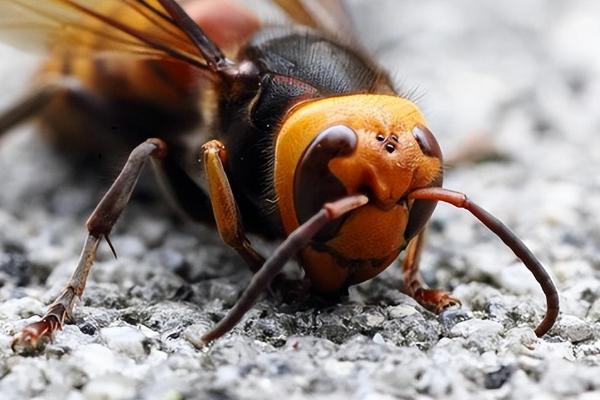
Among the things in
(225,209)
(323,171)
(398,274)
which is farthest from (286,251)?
(398,274)

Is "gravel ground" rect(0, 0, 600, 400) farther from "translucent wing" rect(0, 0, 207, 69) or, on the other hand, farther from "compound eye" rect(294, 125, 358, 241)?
"translucent wing" rect(0, 0, 207, 69)

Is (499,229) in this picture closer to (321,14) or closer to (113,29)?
(113,29)

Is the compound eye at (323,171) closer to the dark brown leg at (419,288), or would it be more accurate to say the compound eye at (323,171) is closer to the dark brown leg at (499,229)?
the dark brown leg at (499,229)

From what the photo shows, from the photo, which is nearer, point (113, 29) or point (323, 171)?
point (323, 171)

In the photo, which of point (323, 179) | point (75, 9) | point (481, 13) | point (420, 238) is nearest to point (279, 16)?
point (75, 9)

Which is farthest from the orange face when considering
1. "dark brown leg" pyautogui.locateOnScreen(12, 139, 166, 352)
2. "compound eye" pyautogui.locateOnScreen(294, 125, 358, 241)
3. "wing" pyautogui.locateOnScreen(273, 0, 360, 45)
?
"wing" pyautogui.locateOnScreen(273, 0, 360, 45)

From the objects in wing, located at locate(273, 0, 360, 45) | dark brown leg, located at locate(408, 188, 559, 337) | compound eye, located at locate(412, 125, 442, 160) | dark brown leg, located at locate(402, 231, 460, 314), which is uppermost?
wing, located at locate(273, 0, 360, 45)

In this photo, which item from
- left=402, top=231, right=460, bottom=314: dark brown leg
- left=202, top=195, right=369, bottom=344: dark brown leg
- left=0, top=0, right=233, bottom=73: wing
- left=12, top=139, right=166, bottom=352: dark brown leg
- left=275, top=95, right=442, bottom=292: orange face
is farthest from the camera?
left=0, top=0, right=233, bottom=73: wing
